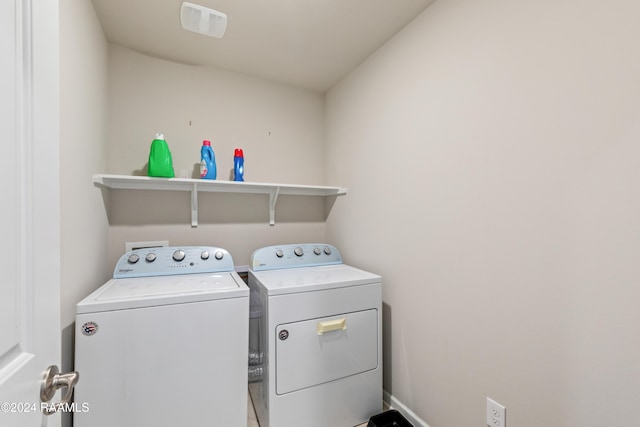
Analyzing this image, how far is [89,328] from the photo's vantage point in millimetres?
1104

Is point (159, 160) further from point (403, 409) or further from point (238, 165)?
point (403, 409)

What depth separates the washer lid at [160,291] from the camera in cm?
115

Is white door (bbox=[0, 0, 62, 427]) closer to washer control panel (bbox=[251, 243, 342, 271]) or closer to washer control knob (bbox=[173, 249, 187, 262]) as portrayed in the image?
washer control knob (bbox=[173, 249, 187, 262])

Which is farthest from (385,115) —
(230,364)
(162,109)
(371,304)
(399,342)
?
(230,364)

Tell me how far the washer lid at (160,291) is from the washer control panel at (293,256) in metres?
0.32

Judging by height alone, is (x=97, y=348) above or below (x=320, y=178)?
below

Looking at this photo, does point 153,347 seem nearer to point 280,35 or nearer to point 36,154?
point 36,154

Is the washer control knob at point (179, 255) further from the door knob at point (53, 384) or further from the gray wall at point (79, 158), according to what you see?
the door knob at point (53, 384)

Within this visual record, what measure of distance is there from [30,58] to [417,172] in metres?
1.54

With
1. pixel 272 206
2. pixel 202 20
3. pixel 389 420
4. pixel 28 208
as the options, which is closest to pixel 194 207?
pixel 272 206

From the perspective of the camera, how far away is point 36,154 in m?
0.57

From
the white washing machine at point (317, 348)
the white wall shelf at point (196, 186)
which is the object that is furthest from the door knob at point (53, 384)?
the white wall shelf at point (196, 186)

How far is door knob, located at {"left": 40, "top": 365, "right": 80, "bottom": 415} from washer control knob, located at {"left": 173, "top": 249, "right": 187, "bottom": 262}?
1.13m

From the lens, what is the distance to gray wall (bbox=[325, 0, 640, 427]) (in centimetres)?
85
